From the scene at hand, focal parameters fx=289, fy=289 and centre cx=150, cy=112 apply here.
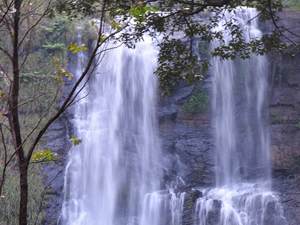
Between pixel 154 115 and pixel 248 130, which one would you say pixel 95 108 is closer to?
pixel 154 115

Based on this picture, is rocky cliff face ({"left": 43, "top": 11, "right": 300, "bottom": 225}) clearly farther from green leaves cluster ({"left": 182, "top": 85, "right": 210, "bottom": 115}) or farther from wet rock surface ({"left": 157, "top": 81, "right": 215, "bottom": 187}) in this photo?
green leaves cluster ({"left": 182, "top": 85, "right": 210, "bottom": 115})

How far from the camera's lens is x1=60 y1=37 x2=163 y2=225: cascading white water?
10961mm

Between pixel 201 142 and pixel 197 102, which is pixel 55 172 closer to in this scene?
pixel 201 142

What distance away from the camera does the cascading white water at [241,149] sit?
10.1 metres

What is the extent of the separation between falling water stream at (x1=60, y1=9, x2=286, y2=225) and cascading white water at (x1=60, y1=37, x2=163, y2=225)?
0.13 ft

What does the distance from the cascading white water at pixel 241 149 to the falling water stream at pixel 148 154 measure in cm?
3

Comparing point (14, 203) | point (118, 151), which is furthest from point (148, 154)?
point (14, 203)

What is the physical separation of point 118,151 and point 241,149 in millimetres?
A: 5819

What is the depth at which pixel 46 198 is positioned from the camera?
1052cm

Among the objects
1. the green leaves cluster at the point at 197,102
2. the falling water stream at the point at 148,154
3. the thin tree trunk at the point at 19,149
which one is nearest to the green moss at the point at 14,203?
the falling water stream at the point at 148,154

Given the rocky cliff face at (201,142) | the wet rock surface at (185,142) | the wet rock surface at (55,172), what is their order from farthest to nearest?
the wet rock surface at (185,142)
the rocky cliff face at (201,142)
the wet rock surface at (55,172)

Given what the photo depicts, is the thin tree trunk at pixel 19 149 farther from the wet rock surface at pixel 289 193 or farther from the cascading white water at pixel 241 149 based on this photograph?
the wet rock surface at pixel 289 193

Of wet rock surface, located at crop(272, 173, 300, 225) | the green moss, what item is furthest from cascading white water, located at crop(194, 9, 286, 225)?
the green moss

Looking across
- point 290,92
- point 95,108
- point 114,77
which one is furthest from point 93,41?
point 290,92
